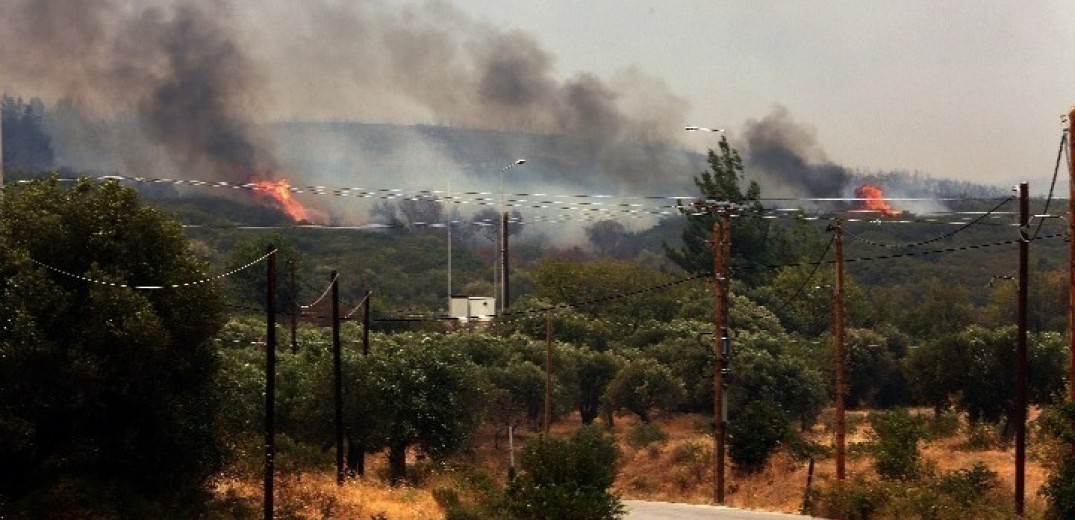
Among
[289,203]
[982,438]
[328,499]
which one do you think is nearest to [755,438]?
[982,438]

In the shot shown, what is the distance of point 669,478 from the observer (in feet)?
208

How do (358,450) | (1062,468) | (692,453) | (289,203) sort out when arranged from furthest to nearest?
1. (289,203)
2. (692,453)
3. (358,450)
4. (1062,468)

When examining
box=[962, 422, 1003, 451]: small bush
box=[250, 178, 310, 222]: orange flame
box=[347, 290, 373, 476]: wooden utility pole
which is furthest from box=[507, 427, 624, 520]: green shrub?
box=[250, 178, 310, 222]: orange flame

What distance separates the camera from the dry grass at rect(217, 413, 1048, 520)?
40.9 metres

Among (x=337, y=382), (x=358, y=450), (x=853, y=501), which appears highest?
(x=337, y=382)

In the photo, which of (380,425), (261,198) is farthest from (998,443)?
(261,198)

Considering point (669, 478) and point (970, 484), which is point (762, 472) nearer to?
point (669, 478)

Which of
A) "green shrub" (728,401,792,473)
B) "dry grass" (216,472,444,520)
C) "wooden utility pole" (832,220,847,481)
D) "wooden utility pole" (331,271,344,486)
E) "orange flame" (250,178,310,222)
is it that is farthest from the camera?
"orange flame" (250,178,310,222)

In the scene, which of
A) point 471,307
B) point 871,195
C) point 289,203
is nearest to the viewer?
point 471,307

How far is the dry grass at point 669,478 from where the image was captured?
40938 millimetres

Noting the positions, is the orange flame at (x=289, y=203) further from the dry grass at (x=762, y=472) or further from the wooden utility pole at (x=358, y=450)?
the wooden utility pole at (x=358, y=450)

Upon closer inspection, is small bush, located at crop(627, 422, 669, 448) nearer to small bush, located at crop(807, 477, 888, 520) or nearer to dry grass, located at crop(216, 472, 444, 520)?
→ small bush, located at crop(807, 477, 888, 520)

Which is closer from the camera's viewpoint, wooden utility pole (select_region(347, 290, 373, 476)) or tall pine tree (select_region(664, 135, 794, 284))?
wooden utility pole (select_region(347, 290, 373, 476))

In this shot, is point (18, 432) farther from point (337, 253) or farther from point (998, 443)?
point (337, 253)
